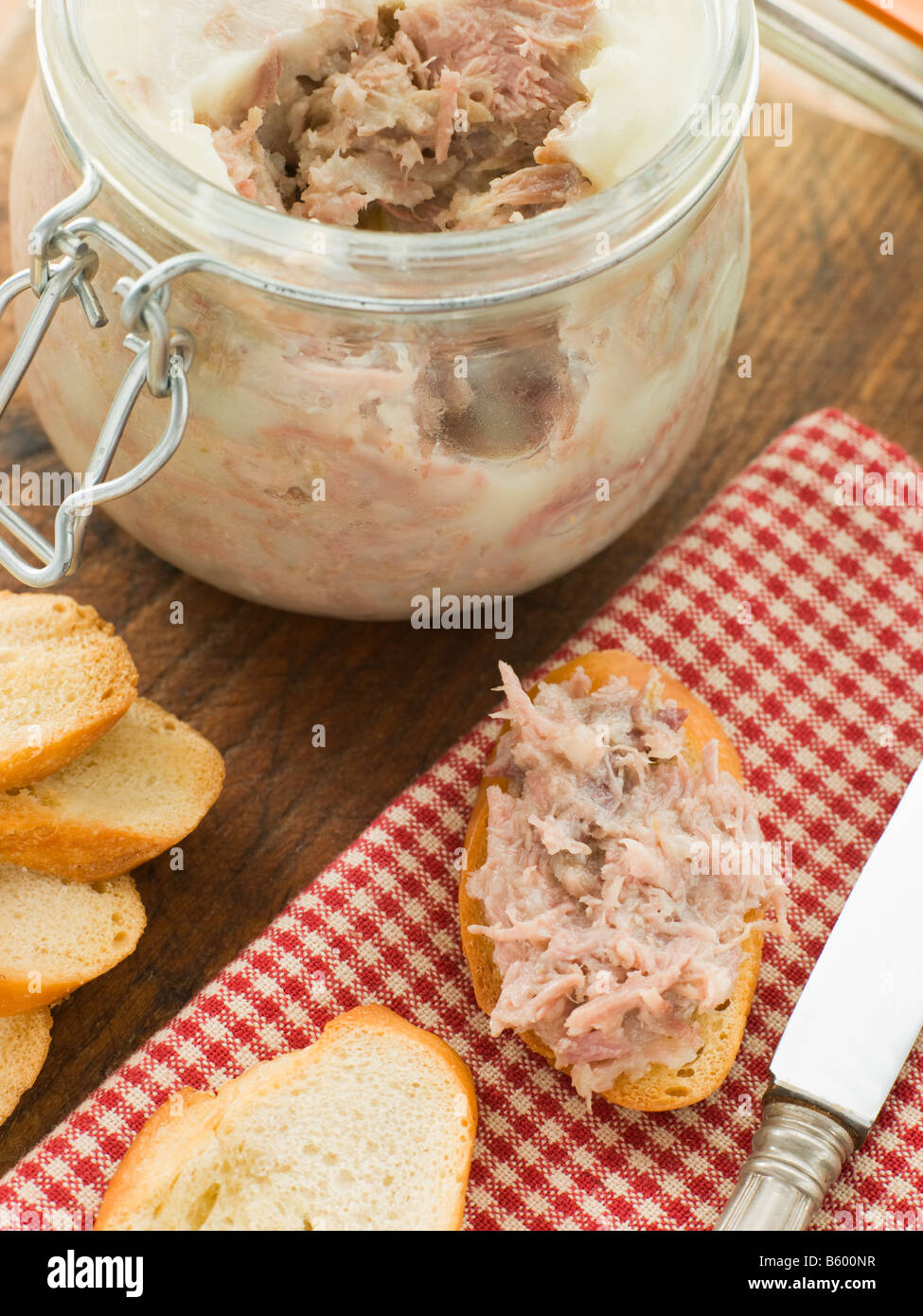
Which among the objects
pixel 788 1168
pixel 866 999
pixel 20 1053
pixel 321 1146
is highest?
pixel 866 999

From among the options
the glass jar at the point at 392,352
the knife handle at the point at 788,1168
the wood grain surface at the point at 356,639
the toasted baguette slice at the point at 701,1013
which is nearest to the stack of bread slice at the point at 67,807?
the wood grain surface at the point at 356,639

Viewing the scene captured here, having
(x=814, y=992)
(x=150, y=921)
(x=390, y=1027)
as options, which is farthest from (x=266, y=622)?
(x=814, y=992)

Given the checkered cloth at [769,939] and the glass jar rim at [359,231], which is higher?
the glass jar rim at [359,231]

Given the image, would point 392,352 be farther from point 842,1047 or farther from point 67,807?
point 842,1047

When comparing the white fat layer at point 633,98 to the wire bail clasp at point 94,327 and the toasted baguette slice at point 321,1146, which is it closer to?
the wire bail clasp at point 94,327

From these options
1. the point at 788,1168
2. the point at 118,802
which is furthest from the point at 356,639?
the point at 788,1168

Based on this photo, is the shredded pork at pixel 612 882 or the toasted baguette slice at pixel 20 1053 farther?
the toasted baguette slice at pixel 20 1053
